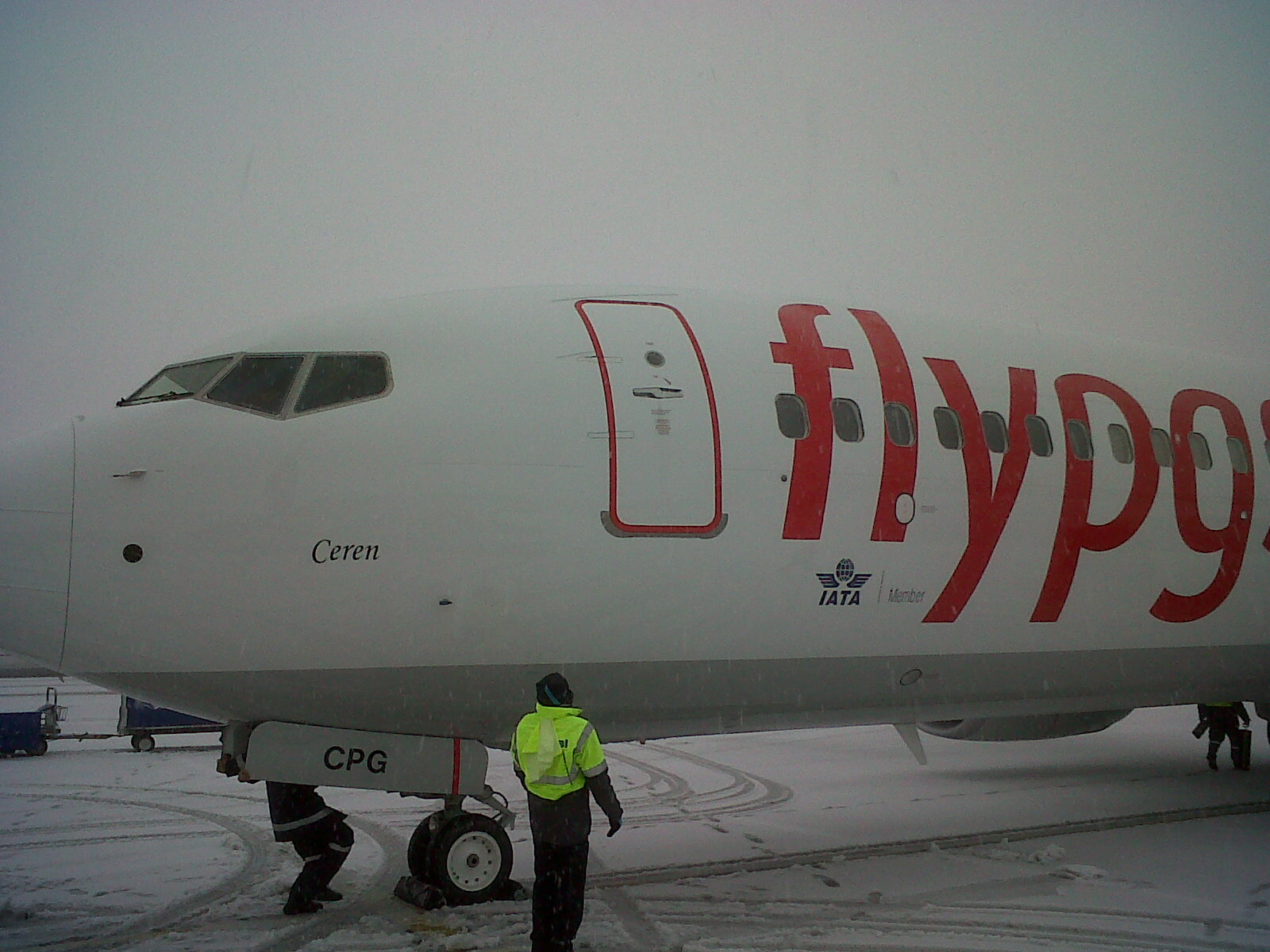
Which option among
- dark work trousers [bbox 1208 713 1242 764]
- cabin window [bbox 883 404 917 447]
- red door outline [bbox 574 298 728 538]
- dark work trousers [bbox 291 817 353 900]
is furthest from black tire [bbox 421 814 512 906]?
dark work trousers [bbox 1208 713 1242 764]

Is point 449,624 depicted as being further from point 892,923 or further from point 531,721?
point 892,923

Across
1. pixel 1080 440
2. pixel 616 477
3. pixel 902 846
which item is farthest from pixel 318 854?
pixel 1080 440

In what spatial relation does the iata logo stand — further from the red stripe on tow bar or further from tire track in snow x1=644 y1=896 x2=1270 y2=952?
the red stripe on tow bar

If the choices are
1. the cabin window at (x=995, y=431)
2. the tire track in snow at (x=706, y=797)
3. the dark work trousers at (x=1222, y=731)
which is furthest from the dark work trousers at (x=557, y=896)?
the dark work trousers at (x=1222, y=731)

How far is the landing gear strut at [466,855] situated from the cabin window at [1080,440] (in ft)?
16.0

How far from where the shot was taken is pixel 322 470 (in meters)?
5.56

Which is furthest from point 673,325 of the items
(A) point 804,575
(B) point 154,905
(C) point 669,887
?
(B) point 154,905

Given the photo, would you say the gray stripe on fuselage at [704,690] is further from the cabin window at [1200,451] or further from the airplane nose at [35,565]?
the cabin window at [1200,451]

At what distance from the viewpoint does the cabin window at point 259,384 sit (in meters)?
5.78

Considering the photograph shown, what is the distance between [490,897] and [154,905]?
2.06 m

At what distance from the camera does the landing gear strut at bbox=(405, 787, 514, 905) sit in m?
5.93

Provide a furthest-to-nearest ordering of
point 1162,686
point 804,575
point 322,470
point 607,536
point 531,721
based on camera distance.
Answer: point 1162,686 → point 804,575 → point 607,536 → point 322,470 → point 531,721

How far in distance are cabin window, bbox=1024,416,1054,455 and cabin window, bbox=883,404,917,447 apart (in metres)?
1.11

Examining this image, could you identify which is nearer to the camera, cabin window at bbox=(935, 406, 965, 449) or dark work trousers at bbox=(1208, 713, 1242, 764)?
cabin window at bbox=(935, 406, 965, 449)
